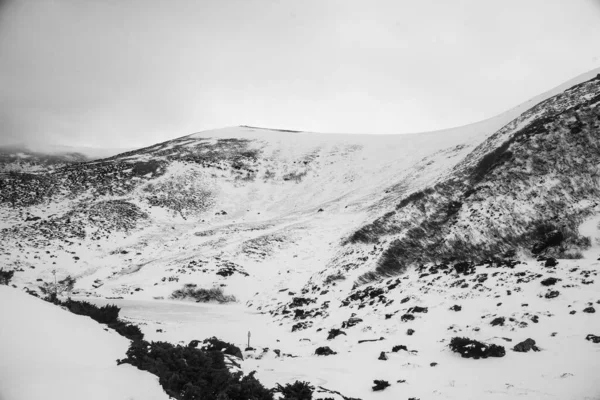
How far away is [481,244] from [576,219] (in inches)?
197

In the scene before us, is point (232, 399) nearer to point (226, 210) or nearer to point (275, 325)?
point (275, 325)

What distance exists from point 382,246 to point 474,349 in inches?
586

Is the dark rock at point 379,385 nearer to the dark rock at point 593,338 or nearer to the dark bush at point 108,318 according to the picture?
the dark rock at point 593,338

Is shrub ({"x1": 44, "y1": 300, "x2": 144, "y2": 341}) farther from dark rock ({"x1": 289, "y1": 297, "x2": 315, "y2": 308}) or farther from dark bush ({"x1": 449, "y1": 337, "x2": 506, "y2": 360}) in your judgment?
dark rock ({"x1": 289, "y1": 297, "x2": 315, "y2": 308})

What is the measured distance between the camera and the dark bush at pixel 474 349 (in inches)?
383

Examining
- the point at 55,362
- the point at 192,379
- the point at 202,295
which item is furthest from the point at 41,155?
the point at 55,362

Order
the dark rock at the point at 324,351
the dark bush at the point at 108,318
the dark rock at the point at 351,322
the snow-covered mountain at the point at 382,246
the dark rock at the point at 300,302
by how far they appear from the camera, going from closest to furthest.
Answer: the dark bush at the point at 108,318, the snow-covered mountain at the point at 382,246, the dark rock at the point at 324,351, the dark rock at the point at 351,322, the dark rock at the point at 300,302

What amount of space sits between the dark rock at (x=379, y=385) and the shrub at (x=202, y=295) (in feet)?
66.0

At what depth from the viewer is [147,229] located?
44.3 metres

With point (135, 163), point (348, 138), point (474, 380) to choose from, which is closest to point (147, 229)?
point (135, 163)

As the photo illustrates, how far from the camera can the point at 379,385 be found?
8648mm

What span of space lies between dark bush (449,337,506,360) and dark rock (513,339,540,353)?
1.55 ft

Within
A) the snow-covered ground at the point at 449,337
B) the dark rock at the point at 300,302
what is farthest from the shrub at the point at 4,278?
the dark rock at the point at 300,302

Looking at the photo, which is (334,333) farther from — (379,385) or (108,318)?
(108,318)
